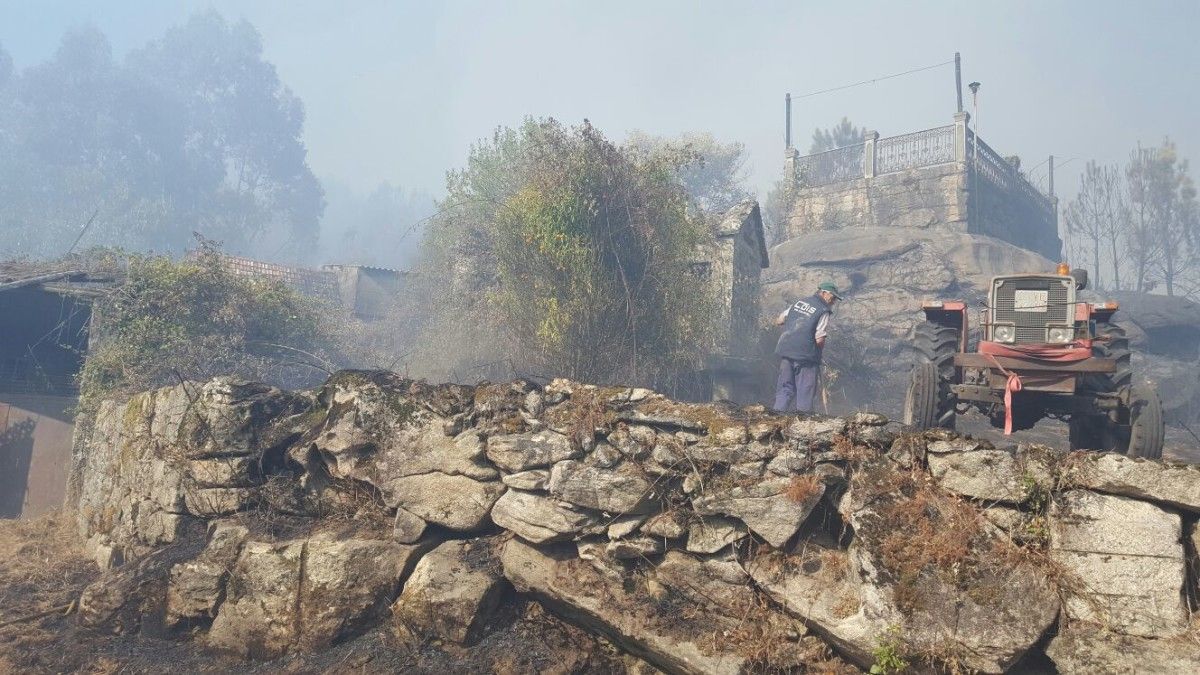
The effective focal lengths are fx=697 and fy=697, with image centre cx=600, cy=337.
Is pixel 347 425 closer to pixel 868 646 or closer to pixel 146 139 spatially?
pixel 868 646

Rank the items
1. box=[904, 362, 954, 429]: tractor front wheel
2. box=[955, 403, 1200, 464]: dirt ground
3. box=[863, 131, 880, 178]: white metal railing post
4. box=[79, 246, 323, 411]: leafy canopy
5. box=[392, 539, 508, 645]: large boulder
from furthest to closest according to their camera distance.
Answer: box=[863, 131, 880, 178]: white metal railing post
box=[79, 246, 323, 411]: leafy canopy
box=[955, 403, 1200, 464]: dirt ground
box=[904, 362, 954, 429]: tractor front wheel
box=[392, 539, 508, 645]: large boulder

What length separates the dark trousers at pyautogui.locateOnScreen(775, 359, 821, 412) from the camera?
8.76 metres

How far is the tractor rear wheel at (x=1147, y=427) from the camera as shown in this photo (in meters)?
5.91

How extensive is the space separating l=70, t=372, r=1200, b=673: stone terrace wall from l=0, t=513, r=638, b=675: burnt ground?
0.50 ft

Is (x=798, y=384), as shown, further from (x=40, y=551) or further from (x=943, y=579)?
(x=40, y=551)

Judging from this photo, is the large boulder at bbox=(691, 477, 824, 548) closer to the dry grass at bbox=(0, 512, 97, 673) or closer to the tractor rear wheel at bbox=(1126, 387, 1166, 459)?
the tractor rear wheel at bbox=(1126, 387, 1166, 459)

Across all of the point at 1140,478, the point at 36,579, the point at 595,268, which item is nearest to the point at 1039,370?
the point at 1140,478

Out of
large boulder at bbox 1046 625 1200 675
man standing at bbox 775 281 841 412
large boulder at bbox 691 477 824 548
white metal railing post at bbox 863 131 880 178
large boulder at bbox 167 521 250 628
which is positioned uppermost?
white metal railing post at bbox 863 131 880 178

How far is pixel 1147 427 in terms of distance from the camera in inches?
233

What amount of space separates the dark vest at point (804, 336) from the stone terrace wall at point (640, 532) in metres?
2.46

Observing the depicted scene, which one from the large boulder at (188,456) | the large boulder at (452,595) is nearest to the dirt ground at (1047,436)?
the large boulder at (452,595)

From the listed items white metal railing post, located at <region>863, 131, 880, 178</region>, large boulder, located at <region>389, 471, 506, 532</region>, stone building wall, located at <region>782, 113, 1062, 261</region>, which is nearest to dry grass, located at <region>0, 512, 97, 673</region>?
large boulder, located at <region>389, 471, 506, 532</region>

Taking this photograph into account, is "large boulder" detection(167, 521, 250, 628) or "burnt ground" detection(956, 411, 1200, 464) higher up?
"burnt ground" detection(956, 411, 1200, 464)

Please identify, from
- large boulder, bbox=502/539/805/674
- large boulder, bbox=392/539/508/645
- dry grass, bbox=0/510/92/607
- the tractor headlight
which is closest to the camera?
large boulder, bbox=502/539/805/674
